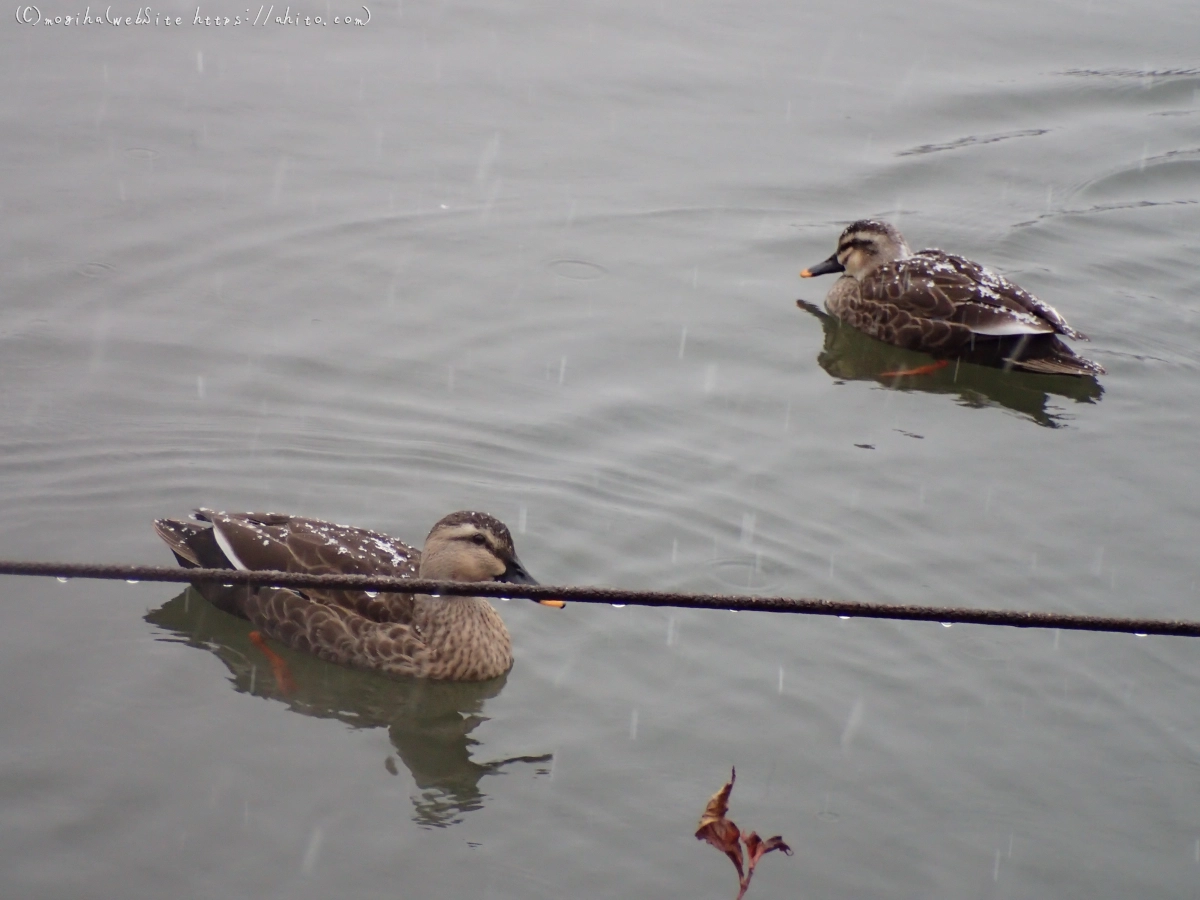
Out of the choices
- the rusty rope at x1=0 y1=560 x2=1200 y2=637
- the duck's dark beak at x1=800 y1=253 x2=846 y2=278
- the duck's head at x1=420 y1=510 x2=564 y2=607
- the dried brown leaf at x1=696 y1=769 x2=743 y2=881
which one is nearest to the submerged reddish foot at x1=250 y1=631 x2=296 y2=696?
the duck's head at x1=420 y1=510 x2=564 y2=607

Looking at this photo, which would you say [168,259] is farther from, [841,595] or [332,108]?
[841,595]

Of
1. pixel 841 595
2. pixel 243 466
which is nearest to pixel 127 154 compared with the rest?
pixel 243 466

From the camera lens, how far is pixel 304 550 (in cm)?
627

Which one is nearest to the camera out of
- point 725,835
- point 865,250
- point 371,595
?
point 725,835

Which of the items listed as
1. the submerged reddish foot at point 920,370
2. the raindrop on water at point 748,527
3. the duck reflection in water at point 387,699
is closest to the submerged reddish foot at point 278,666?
the duck reflection in water at point 387,699

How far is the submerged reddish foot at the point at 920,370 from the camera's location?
943 cm

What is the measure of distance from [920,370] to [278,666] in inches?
188

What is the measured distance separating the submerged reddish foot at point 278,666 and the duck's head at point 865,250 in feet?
16.7

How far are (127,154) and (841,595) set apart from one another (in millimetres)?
6710

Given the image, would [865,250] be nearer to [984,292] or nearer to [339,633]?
[984,292]

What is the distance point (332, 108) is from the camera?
1205 centimetres

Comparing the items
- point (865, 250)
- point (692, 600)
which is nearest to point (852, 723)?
point (692, 600)

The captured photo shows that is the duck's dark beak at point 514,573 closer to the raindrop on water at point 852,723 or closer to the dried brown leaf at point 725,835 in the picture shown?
the raindrop on water at point 852,723

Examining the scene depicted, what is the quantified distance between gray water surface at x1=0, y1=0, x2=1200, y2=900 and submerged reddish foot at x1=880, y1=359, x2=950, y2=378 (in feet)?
0.34
